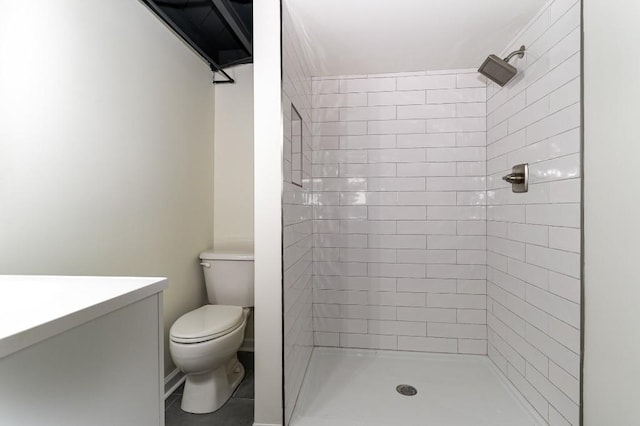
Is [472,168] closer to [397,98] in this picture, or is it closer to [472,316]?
[397,98]

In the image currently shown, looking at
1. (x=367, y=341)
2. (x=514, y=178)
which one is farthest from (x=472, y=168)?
(x=367, y=341)

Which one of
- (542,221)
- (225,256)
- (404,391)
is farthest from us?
(225,256)

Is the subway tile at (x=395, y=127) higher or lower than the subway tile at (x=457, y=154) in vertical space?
higher

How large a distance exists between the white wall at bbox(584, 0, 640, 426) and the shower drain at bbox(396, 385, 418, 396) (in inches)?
33.3

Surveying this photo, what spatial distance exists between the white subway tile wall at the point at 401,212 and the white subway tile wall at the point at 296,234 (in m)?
0.19

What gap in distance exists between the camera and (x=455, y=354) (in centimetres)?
238

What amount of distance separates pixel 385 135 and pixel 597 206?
4.62 ft

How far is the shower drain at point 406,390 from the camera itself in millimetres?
1961

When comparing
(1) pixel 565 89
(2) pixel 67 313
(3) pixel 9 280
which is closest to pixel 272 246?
(3) pixel 9 280

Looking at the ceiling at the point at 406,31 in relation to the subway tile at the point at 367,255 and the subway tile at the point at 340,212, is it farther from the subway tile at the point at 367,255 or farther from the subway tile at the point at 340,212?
the subway tile at the point at 367,255

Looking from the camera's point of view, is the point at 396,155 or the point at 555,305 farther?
the point at 396,155

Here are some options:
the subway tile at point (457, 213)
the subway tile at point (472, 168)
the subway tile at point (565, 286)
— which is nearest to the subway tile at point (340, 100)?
the subway tile at point (472, 168)

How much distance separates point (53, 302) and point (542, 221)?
1931 mm

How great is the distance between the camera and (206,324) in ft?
5.96
